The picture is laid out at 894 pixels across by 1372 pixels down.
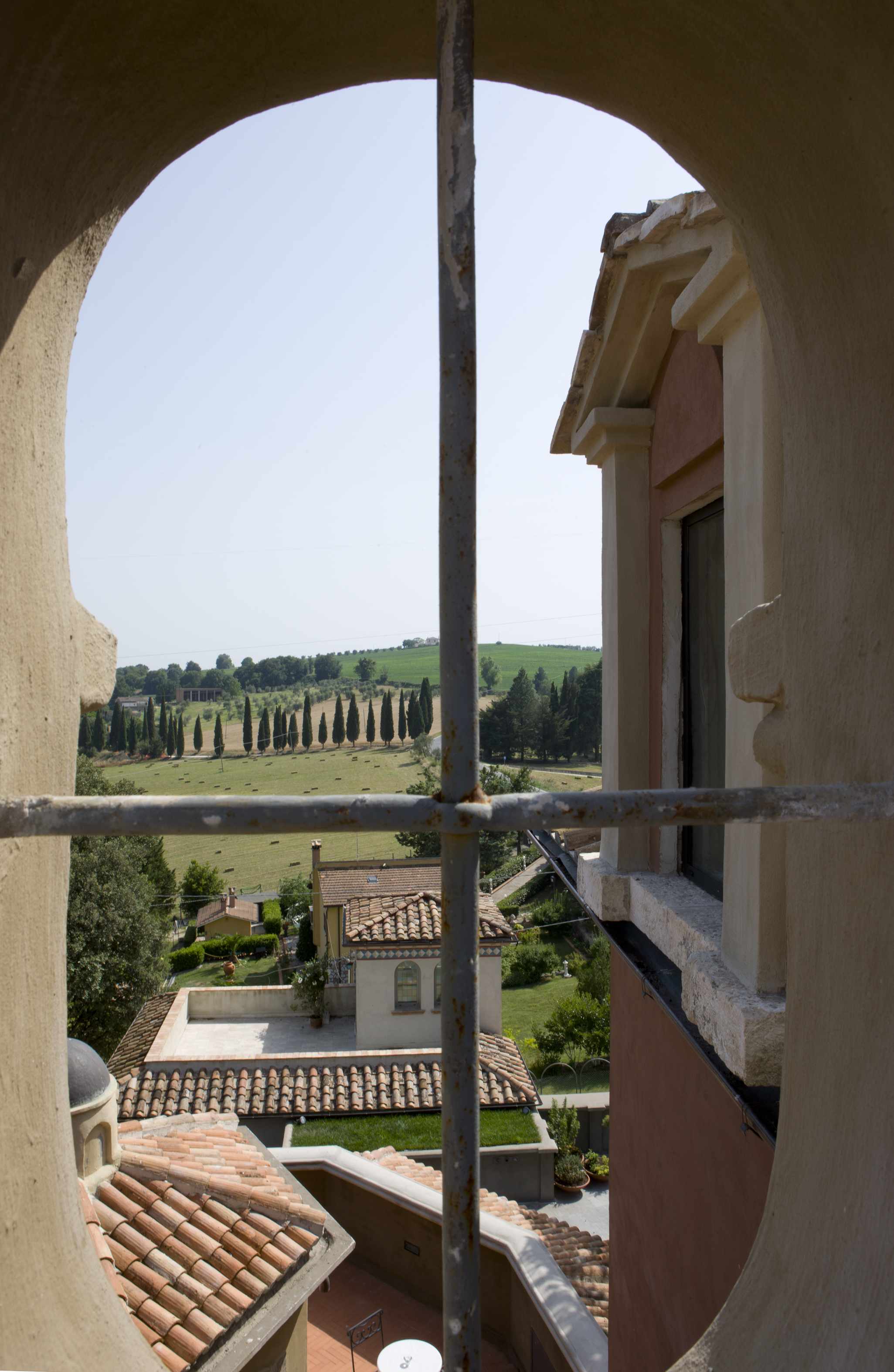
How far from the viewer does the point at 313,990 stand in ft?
68.6

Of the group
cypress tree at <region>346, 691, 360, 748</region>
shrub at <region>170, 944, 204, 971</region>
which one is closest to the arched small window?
shrub at <region>170, 944, 204, 971</region>

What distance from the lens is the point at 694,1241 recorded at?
3.48 meters

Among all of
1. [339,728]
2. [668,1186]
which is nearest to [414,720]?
[339,728]

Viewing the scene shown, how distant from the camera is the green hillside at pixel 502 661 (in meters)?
132

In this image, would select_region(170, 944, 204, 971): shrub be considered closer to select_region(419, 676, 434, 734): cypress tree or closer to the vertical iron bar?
the vertical iron bar

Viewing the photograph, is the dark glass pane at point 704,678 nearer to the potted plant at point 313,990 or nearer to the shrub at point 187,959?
the potted plant at point 313,990

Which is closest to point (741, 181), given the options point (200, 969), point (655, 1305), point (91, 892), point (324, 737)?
point (655, 1305)

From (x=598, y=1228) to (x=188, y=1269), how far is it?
11.2 meters

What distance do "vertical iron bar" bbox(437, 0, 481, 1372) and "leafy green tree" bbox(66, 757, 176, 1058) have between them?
2349 cm

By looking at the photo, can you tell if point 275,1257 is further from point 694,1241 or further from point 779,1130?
point 779,1130

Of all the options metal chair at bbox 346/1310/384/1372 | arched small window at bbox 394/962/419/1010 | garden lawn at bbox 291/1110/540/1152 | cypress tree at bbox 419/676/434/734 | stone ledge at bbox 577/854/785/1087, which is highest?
cypress tree at bbox 419/676/434/734

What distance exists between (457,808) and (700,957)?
2131 mm

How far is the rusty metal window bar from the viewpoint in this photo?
1222mm

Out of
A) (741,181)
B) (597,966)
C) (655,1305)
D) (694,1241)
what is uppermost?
(741,181)
